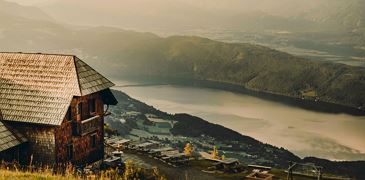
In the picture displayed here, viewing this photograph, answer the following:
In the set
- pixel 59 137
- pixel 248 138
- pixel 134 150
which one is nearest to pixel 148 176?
pixel 59 137

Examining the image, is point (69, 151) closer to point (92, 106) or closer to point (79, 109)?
point (79, 109)

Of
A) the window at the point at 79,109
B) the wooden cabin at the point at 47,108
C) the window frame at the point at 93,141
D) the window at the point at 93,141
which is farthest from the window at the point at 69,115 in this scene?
the window at the point at 93,141

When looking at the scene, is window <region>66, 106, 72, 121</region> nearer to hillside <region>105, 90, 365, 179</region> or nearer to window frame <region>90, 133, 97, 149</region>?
window frame <region>90, 133, 97, 149</region>

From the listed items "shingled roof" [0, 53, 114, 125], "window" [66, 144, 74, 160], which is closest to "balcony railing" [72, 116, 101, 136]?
"window" [66, 144, 74, 160]

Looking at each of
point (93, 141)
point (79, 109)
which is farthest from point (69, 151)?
point (93, 141)

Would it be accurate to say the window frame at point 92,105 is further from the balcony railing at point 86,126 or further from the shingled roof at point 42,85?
the shingled roof at point 42,85
